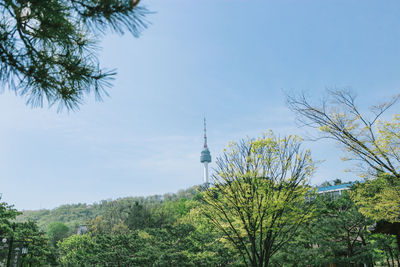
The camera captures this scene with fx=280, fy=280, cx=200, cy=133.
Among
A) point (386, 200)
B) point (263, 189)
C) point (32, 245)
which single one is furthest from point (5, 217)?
point (386, 200)

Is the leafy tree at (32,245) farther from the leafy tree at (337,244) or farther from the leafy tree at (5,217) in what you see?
the leafy tree at (337,244)

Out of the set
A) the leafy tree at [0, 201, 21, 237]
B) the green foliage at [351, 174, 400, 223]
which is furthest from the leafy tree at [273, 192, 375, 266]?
the leafy tree at [0, 201, 21, 237]

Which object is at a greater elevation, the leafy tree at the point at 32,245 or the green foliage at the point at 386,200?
the green foliage at the point at 386,200

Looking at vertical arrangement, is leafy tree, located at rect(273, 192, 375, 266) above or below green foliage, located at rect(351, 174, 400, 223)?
below

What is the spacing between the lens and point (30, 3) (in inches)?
100

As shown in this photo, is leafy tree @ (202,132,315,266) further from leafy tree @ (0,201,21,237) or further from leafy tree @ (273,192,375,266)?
leafy tree @ (0,201,21,237)

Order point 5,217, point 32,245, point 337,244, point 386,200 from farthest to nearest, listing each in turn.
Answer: point 32,245, point 5,217, point 337,244, point 386,200


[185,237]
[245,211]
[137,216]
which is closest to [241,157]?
[245,211]

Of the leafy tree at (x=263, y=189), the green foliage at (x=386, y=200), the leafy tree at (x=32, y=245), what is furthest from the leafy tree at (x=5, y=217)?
the green foliage at (x=386, y=200)

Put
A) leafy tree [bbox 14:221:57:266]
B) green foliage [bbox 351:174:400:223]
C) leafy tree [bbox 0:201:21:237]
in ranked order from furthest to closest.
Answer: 1. leafy tree [bbox 14:221:57:266]
2. leafy tree [bbox 0:201:21:237]
3. green foliage [bbox 351:174:400:223]

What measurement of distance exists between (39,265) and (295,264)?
53.5ft

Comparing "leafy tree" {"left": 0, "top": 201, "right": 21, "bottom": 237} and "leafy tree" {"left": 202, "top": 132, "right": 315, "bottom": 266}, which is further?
"leafy tree" {"left": 0, "top": 201, "right": 21, "bottom": 237}

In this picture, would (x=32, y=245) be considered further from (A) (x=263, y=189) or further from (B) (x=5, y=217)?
(A) (x=263, y=189)

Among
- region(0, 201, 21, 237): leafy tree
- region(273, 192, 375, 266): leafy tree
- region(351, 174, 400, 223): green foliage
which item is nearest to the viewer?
region(351, 174, 400, 223): green foliage
